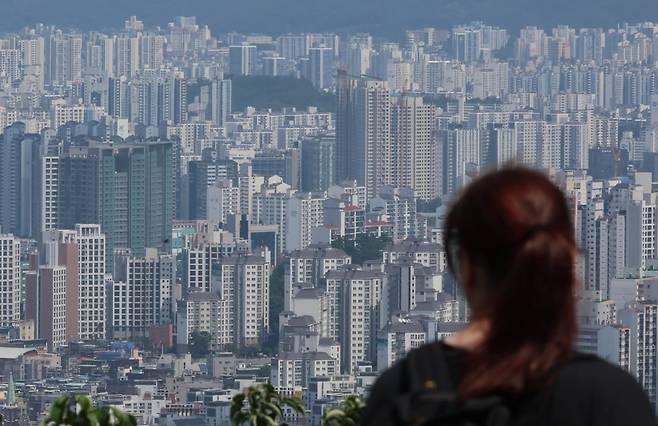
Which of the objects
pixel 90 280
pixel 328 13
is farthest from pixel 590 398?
pixel 328 13

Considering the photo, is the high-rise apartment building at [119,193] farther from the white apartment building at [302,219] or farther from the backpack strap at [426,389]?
the backpack strap at [426,389]

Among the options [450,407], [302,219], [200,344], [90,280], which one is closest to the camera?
[450,407]

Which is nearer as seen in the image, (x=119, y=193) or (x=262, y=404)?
(x=262, y=404)

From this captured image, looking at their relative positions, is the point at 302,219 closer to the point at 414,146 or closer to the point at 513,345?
the point at 414,146

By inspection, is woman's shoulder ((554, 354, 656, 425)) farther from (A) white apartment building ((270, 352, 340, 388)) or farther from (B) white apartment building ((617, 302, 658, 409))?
(A) white apartment building ((270, 352, 340, 388))

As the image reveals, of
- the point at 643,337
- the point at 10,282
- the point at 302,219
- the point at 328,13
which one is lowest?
the point at 643,337

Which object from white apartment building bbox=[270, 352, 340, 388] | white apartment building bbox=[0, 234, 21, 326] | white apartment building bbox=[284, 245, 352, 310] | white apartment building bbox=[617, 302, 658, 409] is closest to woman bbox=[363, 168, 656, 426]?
white apartment building bbox=[617, 302, 658, 409]

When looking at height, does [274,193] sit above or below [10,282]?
above
